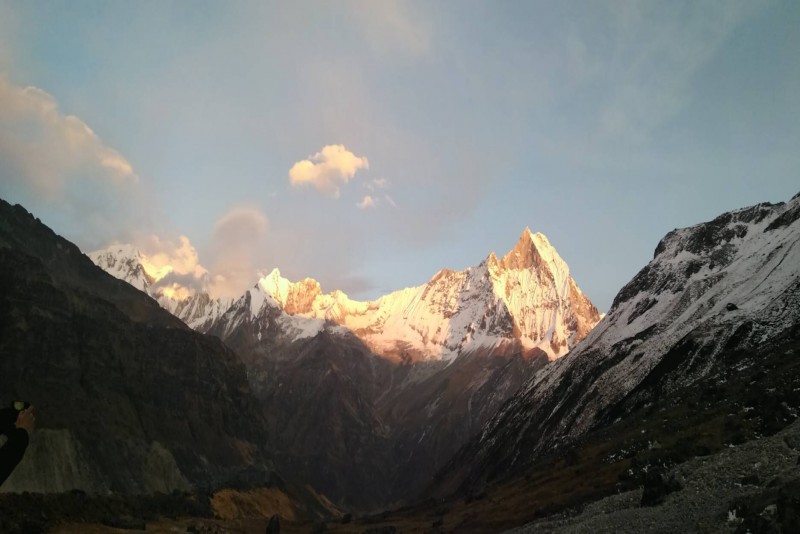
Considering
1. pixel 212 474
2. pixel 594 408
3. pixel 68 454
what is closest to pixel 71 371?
pixel 68 454

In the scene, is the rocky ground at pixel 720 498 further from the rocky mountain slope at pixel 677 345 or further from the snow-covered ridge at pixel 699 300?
the snow-covered ridge at pixel 699 300

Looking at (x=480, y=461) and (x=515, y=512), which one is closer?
(x=515, y=512)

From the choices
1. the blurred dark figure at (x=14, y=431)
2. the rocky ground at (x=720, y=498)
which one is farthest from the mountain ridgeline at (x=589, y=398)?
the blurred dark figure at (x=14, y=431)

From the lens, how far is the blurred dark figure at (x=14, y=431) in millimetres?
10984

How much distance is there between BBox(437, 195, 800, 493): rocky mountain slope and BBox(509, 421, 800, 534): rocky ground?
9.37 meters

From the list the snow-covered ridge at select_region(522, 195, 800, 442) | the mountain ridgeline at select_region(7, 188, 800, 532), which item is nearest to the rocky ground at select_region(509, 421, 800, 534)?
the mountain ridgeline at select_region(7, 188, 800, 532)

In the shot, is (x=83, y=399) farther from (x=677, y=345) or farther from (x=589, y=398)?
(x=677, y=345)

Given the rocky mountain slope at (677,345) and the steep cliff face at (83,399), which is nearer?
the rocky mountain slope at (677,345)

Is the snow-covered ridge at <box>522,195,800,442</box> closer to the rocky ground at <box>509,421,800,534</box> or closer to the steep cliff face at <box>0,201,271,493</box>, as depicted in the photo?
the rocky ground at <box>509,421,800,534</box>

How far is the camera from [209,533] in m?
70.7

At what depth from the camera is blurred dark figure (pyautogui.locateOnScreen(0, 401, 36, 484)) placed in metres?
11.0

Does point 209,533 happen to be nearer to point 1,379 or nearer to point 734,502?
point 734,502

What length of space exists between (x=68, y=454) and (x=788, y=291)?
5735 inches

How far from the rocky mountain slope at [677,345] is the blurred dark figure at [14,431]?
45.4 metres
